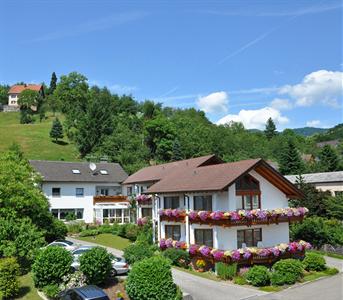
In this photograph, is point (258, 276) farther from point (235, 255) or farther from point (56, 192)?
point (56, 192)

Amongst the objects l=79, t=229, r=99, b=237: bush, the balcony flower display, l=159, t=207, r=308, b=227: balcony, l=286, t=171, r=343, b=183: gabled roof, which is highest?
l=286, t=171, r=343, b=183: gabled roof

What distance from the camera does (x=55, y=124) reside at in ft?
341

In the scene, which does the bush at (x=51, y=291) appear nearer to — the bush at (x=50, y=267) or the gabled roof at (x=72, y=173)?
the bush at (x=50, y=267)

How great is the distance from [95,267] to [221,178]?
12158 mm

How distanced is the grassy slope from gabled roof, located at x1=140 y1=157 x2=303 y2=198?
5738 centimetres

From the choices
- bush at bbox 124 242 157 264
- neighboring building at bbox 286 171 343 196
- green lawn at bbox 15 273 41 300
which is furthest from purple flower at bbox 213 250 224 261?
neighboring building at bbox 286 171 343 196

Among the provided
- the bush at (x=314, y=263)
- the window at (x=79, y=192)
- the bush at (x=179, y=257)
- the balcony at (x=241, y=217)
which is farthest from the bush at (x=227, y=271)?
the window at (x=79, y=192)

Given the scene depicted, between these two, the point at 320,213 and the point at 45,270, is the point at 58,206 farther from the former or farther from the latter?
the point at 320,213

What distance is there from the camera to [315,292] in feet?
81.5

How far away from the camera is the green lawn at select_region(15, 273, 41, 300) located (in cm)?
2331

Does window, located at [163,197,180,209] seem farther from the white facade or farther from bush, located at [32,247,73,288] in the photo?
bush, located at [32,247,73,288]

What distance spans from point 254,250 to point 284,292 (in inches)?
166

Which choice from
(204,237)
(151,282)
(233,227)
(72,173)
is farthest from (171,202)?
(72,173)

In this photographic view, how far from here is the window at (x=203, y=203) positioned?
32.3 metres
